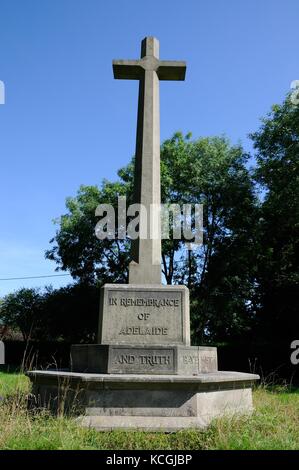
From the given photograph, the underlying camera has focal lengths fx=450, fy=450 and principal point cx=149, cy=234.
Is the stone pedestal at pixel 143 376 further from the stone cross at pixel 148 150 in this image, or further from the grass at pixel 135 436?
the stone cross at pixel 148 150

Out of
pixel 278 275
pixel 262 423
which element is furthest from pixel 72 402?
pixel 278 275

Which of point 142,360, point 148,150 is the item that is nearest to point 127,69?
point 148,150

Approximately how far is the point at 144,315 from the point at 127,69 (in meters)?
4.64

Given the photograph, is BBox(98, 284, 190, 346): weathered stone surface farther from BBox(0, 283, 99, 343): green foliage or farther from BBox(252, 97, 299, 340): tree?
BBox(0, 283, 99, 343): green foliage

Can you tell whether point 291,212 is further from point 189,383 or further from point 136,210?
point 189,383

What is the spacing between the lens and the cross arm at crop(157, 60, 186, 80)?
8.44m

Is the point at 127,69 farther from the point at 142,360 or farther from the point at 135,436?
the point at 135,436

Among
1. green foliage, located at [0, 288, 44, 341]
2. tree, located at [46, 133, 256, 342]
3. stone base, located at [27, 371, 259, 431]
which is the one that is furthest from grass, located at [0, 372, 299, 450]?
green foliage, located at [0, 288, 44, 341]

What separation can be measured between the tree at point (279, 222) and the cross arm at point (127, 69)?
41.9 feet

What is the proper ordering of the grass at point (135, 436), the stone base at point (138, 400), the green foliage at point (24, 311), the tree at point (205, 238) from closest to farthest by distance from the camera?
1. the grass at point (135, 436)
2. the stone base at point (138, 400)
3. the tree at point (205, 238)
4. the green foliage at point (24, 311)

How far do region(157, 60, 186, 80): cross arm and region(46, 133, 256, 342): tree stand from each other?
1612cm

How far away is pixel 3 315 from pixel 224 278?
66.3ft

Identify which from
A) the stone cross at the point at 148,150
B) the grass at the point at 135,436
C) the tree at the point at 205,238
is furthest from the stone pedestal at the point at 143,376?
the tree at the point at 205,238

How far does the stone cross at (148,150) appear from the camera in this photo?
24.7 feet
